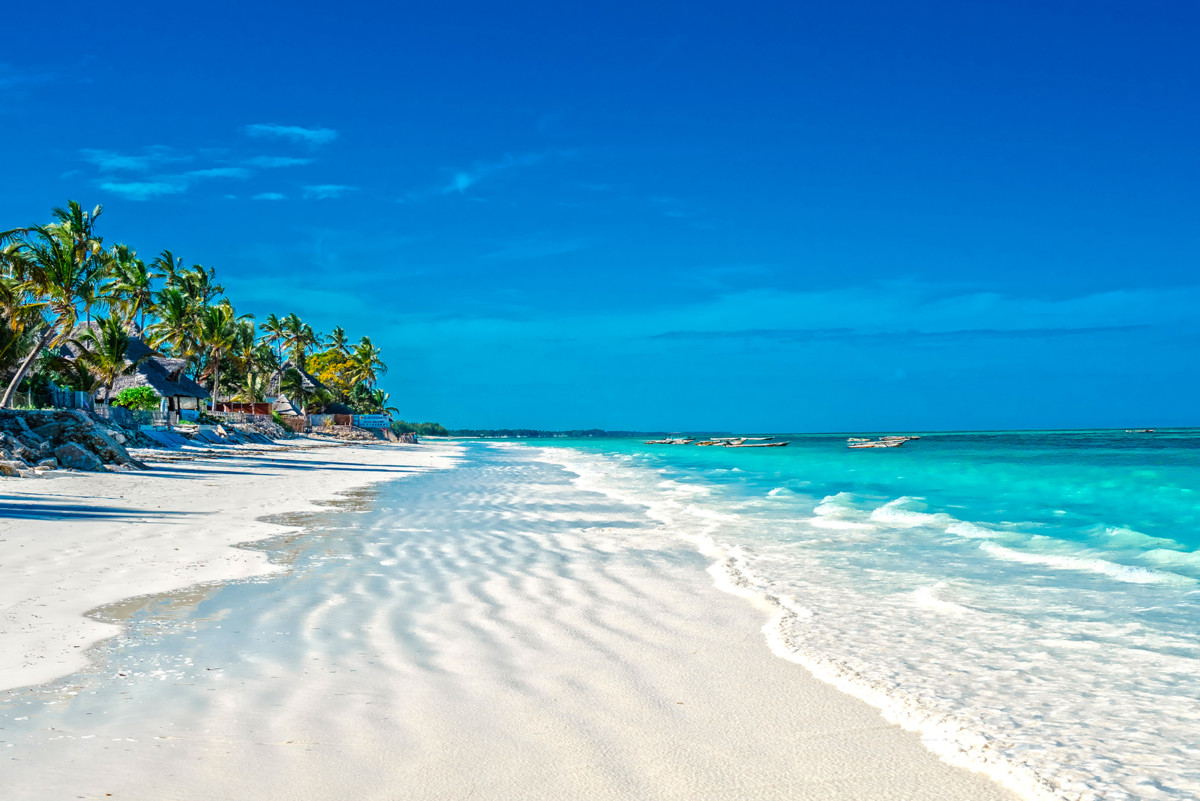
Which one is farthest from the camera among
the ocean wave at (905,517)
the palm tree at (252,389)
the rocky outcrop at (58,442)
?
the palm tree at (252,389)

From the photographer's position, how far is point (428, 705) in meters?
3.91

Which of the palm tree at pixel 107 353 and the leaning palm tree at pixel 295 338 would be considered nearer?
the palm tree at pixel 107 353

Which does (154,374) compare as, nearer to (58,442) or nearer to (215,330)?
(215,330)

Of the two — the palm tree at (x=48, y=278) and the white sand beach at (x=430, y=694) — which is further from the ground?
the palm tree at (x=48, y=278)

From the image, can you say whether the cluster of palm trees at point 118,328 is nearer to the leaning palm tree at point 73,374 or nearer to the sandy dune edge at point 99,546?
the leaning palm tree at point 73,374

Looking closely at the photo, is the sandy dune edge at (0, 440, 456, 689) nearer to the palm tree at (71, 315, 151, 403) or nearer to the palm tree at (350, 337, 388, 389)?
the palm tree at (71, 315, 151, 403)

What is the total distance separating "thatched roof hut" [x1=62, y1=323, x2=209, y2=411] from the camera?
1734 inches

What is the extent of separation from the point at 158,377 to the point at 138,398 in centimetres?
466

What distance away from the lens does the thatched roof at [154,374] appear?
Answer: 43969 millimetres

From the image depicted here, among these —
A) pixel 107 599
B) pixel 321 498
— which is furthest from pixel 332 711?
pixel 321 498

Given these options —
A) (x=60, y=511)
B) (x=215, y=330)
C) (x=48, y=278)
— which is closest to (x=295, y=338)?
(x=215, y=330)

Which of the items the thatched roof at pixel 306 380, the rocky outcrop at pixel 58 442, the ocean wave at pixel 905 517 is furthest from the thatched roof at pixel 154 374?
the ocean wave at pixel 905 517

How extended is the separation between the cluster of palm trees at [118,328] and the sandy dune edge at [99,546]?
15675 mm

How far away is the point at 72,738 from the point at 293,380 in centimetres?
7207
